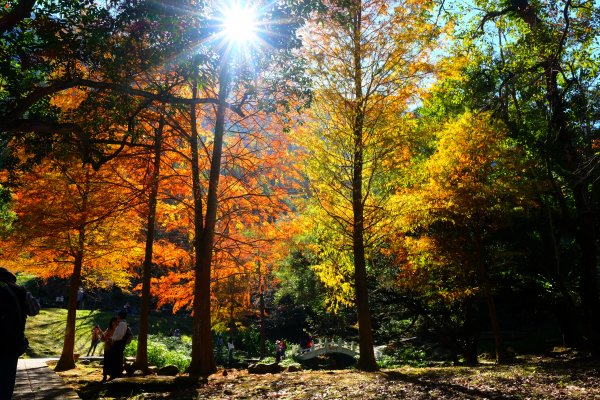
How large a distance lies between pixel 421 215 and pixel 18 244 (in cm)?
1177

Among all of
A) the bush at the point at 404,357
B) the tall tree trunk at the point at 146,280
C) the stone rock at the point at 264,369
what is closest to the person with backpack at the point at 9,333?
the stone rock at the point at 264,369

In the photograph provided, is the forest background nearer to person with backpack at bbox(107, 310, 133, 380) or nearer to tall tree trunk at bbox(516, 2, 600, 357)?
tall tree trunk at bbox(516, 2, 600, 357)

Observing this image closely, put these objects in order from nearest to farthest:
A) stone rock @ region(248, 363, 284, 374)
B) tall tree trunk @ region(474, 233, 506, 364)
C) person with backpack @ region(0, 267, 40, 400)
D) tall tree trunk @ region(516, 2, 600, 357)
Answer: person with backpack @ region(0, 267, 40, 400)
tall tree trunk @ region(516, 2, 600, 357)
stone rock @ region(248, 363, 284, 374)
tall tree trunk @ region(474, 233, 506, 364)

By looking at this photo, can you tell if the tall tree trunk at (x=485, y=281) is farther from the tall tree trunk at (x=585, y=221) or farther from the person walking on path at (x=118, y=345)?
the person walking on path at (x=118, y=345)

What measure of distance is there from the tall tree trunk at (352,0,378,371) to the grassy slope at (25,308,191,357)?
17.3 metres

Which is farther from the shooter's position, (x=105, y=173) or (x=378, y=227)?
(x=105, y=173)

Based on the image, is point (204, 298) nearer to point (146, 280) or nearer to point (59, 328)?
point (146, 280)

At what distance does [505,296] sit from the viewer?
17422 millimetres

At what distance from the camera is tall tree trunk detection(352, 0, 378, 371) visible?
36.9ft

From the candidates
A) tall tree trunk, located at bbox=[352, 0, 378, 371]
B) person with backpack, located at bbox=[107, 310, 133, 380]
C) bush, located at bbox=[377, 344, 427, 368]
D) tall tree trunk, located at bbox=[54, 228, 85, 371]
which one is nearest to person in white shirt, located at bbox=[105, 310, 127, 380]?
person with backpack, located at bbox=[107, 310, 133, 380]

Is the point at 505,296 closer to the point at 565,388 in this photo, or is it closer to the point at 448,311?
the point at 448,311

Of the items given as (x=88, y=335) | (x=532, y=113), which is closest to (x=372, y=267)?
(x=532, y=113)

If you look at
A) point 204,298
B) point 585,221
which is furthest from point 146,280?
point 585,221

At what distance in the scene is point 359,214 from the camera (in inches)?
455
